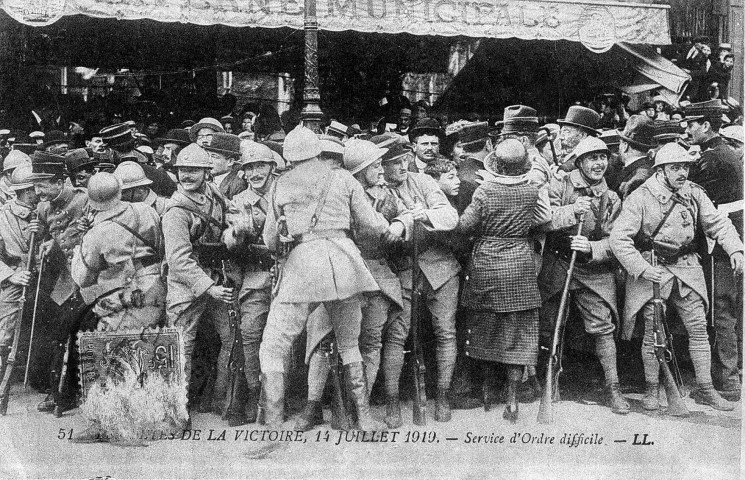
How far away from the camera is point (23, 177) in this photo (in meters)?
5.68

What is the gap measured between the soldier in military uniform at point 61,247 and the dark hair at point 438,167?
2.64m

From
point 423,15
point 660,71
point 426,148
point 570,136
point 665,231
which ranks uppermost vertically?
point 423,15

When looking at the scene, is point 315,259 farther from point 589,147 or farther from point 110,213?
point 589,147

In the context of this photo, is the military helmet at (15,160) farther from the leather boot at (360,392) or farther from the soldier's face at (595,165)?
the soldier's face at (595,165)

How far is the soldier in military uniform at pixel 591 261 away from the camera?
5781 mm

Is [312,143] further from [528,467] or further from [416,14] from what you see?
[528,467]

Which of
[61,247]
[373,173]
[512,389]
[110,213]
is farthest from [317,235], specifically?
[61,247]

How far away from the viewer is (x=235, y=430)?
5449 millimetres

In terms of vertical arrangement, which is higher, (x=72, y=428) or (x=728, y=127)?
(x=728, y=127)

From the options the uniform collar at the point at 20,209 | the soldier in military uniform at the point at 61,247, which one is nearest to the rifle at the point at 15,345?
the soldier in military uniform at the point at 61,247

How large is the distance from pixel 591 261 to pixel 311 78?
2.66 m

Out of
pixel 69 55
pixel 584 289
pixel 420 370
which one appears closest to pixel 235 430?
pixel 420 370

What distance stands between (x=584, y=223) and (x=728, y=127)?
1736mm

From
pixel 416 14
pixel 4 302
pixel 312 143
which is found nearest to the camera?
pixel 312 143
